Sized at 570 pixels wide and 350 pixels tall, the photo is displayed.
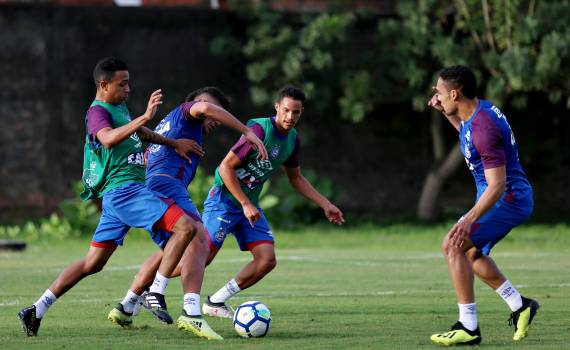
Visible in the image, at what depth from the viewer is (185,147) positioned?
33.2 feet

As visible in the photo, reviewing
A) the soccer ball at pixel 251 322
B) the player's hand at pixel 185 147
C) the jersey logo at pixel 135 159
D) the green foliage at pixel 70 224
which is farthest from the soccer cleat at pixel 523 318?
the green foliage at pixel 70 224

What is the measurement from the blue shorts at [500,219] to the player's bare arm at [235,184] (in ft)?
6.41

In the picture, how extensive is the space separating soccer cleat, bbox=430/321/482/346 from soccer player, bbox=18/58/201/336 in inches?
83.2

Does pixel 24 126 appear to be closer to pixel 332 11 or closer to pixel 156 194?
pixel 332 11

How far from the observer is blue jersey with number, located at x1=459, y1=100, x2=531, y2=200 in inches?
348

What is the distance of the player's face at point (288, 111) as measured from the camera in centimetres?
1062

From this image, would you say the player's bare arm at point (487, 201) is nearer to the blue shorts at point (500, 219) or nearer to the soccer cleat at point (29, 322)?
the blue shorts at point (500, 219)

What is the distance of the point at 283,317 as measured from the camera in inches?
421

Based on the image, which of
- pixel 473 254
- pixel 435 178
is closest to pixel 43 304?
pixel 473 254

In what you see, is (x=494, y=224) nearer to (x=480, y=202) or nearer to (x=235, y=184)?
(x=480, y=202)

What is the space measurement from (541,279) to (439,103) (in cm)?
585

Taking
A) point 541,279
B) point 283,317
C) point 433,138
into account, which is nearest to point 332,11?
point 433,138

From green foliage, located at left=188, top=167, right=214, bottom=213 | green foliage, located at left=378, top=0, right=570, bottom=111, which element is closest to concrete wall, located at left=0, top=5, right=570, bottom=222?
green foliage, located at left=378, top=0, right=570, bottom=111

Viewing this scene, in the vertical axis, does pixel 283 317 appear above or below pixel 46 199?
above
